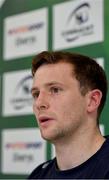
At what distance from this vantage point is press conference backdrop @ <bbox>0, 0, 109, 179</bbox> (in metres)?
2.01

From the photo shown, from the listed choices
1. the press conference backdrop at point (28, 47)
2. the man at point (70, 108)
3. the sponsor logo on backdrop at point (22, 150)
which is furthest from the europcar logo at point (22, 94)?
the man at point (70, 108)

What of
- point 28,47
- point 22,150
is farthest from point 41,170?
point 28,47

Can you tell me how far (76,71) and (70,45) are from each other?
80 cm

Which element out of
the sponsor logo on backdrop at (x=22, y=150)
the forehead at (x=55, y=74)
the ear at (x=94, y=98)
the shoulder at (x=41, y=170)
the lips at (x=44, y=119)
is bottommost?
the sponsor logo on backdrop at (x=22, y=150)

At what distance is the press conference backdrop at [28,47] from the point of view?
201 centimetres

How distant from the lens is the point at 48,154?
217cm

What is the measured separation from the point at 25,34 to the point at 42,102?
1.17 m

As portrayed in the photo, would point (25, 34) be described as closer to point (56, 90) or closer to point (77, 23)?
point (77, 23)

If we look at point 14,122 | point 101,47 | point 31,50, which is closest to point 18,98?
point 14,122

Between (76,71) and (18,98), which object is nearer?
(76,71)

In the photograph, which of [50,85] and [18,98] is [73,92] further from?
[18,98]

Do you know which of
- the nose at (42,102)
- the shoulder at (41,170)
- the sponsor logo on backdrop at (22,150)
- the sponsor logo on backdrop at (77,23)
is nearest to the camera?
the nose at (42,102)

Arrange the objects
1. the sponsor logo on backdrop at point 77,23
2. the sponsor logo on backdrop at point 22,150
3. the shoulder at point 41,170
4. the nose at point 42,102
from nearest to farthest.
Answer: the nose at point 42,102 → the shoulder at point 41,170 → the sponsor logo on backdrop at point 77,23 → the sponsor logo on backdrop at point 22,150

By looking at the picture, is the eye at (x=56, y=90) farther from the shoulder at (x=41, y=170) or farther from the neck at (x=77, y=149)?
the shoulder at (x=41, y=170)
